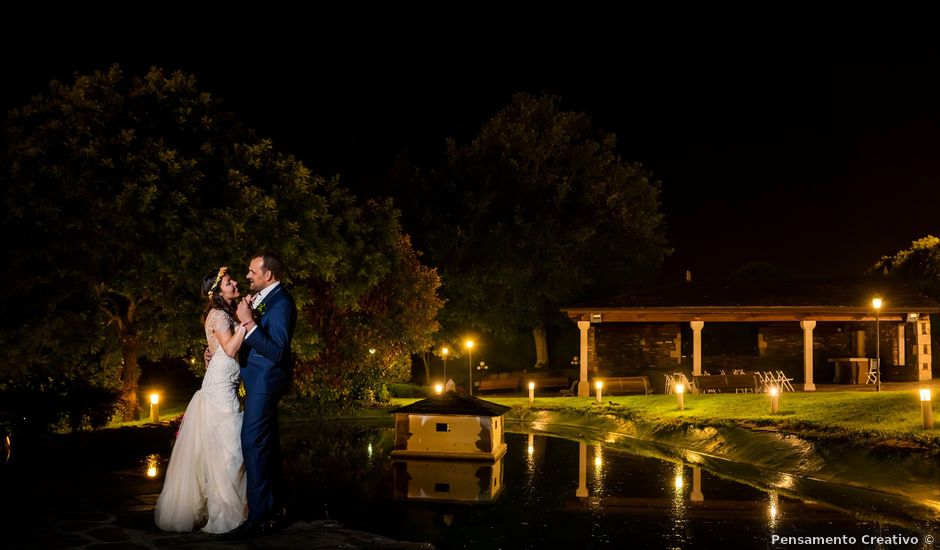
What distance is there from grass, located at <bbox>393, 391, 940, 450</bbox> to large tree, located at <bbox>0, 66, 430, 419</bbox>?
8319 millimetres

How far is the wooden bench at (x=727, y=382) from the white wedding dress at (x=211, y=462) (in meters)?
22.6

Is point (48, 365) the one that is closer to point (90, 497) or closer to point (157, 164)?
point (157, 164)

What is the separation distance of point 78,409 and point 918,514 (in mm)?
14754

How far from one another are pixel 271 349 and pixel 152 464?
270 inches

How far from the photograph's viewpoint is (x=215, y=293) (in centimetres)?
836

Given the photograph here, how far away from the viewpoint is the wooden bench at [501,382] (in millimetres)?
37188

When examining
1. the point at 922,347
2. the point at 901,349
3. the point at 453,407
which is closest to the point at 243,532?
the point at 453,407

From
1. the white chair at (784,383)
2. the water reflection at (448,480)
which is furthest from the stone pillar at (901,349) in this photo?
the water reflection at (448,480)

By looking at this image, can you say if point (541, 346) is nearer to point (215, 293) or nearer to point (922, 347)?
point (922, 347)

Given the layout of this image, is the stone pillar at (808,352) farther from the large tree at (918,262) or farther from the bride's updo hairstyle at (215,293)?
the bride's updo hairstyle at (215,293)

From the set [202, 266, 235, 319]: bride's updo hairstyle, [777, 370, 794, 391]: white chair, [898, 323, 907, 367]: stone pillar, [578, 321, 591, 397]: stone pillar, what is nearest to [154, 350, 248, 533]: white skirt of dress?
[202, 266, 235, 319]: bride's updo hairstyle

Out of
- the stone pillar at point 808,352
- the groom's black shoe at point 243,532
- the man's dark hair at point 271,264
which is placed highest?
the man's dark hair at point 271,264

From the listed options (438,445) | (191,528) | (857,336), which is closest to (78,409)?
(438,445)

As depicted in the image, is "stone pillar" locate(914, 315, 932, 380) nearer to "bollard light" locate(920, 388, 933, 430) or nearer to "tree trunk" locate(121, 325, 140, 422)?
"bollard light" locate(920, 388, 933, 430)
